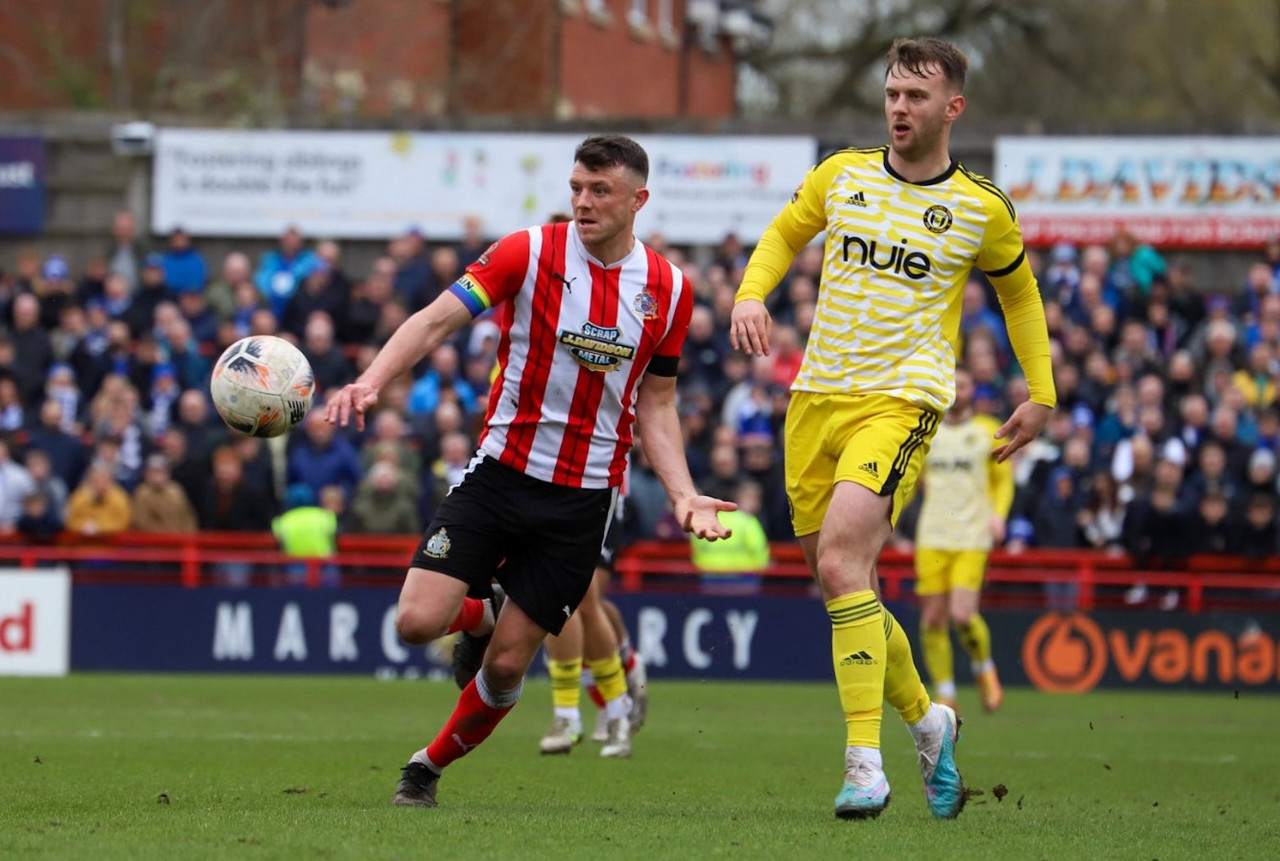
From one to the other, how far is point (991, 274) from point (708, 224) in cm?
1465

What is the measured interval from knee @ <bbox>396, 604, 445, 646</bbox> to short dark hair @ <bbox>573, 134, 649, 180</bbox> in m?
1.69

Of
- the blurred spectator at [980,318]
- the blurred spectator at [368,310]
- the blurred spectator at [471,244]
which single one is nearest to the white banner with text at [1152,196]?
the blurred spectator at [980,318]

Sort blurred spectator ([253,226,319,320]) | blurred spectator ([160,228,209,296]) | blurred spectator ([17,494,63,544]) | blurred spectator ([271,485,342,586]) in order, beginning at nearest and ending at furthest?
blurred spectator ([271,485,342,586]) < blurred spectator ([17,494,63,544]) < blurred spectator ([253,226,319,320]) < blurred spectator ([160,228,209,296])

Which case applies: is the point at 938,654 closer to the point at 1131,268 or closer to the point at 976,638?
the point at 976,638

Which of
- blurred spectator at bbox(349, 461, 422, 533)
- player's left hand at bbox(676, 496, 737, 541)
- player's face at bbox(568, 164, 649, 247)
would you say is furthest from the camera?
blurred spectator at bbox(349, 461, 422, 533)

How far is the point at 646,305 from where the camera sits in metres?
7.64

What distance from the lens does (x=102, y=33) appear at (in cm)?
2984

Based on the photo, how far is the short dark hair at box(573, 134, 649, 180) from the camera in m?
7.39

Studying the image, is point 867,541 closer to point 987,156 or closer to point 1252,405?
point 1252,405

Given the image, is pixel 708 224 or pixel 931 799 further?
pixel 708 224

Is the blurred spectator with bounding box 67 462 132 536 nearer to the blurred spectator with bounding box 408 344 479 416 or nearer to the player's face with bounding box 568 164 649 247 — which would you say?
the blurred spectator with bounding box 408 344 479 416

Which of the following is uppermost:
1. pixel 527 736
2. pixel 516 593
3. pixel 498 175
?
pixel 498 175

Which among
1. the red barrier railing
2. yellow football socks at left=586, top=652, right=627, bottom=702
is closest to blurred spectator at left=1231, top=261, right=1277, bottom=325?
the red barrier railing

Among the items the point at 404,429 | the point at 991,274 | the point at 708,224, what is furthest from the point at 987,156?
the point at 991,274
